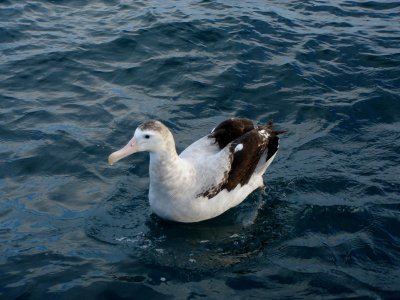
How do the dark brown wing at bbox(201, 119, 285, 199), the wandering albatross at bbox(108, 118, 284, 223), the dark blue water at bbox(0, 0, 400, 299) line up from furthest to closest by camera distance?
1. the dark brown wing at bbox(201, 119, 285, 199)
2. the wandering albatross at bbox(108, 118, 284, 223)
3. the dark blue water at bbox(0, 0, 400, 299)

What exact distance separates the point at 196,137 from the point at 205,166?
208cm

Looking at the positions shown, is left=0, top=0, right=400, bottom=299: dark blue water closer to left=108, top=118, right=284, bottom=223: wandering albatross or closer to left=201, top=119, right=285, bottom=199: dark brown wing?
left=108, top=118, right=284, bottom=223: wandering albatross

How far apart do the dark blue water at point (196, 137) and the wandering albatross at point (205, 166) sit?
0.98ft

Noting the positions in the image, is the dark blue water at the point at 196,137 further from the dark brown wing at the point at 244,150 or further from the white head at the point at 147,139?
the white head at the point at 147,139

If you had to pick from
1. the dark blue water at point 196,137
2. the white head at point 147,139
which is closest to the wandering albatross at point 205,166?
the white head at point 147,139

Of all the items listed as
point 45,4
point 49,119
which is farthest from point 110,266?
point 45,4

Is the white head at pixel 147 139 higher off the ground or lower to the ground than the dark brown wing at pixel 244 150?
higher

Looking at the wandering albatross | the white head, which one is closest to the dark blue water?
the wandering albatross

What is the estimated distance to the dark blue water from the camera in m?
7.61

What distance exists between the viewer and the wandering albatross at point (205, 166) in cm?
816

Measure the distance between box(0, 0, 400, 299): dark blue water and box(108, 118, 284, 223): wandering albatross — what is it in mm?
300

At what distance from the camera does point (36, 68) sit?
1309cm

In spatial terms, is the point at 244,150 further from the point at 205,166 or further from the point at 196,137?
the point at 196,137

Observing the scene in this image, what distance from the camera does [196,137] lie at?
35.7 ft
